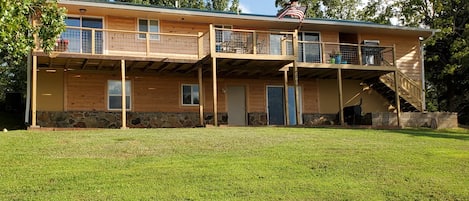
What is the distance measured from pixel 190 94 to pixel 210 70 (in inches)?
58.9

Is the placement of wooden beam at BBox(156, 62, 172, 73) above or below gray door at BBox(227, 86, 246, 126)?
above

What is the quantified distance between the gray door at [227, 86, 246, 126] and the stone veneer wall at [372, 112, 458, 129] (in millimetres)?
5291

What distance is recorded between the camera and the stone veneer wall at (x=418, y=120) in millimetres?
19869

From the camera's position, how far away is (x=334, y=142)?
1230cm

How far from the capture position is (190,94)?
2025cm

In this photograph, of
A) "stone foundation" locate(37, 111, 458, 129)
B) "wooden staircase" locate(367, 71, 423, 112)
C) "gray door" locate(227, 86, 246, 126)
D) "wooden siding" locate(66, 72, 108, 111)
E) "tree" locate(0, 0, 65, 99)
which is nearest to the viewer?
"tree" locate(0, 0, 65, 99)

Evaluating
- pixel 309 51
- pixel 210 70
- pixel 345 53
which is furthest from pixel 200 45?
pixel 345 53

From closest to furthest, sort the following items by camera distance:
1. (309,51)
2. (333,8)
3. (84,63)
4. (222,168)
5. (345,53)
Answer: (222,168)
(84,63)
(345,53)
(309,51)
(333,8)

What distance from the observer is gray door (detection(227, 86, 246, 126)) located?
20742 millimetres

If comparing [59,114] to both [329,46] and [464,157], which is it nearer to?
[329,46]

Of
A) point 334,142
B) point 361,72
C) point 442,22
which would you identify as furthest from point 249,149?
point 442,22

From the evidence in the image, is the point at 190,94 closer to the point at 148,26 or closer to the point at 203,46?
the point at 203,46

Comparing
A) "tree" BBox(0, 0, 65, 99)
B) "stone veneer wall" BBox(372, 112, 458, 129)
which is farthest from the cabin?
"tree" BBox(0, 0, 65, 99)

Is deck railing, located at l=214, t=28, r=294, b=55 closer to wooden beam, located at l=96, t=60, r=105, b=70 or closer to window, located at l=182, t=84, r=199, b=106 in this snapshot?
window, located at l=182, t=84, r=199, b=106
